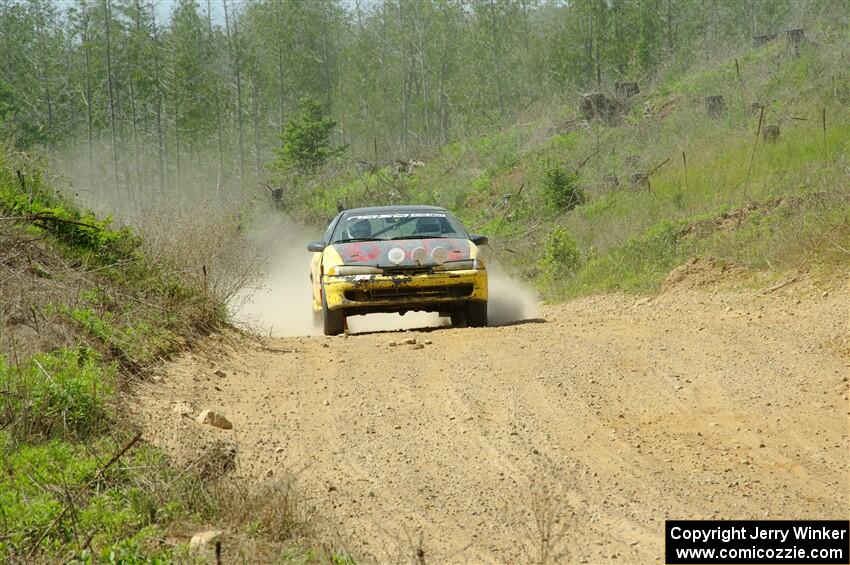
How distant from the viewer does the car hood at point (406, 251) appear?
12.4m

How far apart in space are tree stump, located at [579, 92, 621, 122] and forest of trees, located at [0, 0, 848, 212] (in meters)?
26.0

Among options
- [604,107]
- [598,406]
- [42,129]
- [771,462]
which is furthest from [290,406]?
[42,129]

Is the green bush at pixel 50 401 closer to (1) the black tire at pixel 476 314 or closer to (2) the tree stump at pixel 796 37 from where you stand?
(1) the black tire at pixel 476 314

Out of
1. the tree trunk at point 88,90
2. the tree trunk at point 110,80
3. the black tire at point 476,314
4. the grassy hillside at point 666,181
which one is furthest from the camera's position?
the tree trunk at point 88,90

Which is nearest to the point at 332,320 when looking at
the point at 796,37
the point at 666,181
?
the point at 666,181

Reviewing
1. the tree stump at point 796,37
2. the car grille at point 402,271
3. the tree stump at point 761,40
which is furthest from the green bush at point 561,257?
the tree stump at point 761,40

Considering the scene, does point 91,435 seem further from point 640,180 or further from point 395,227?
point 640,180

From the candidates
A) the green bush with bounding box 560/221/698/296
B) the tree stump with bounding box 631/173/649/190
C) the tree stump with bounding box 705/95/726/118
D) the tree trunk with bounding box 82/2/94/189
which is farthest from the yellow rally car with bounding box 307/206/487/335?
the tree trunk with bounding box 82/2/94/189

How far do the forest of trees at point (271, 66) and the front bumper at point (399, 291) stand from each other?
46.5m

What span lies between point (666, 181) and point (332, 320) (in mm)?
10826

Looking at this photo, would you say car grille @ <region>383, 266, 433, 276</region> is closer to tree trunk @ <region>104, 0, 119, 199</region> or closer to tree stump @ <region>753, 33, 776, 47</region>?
tree stump @ <region>753, 33, 776, 47</region>

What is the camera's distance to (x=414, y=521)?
5.59 m

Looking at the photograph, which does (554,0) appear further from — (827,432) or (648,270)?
(827,432)

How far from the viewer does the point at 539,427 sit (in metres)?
7.25
